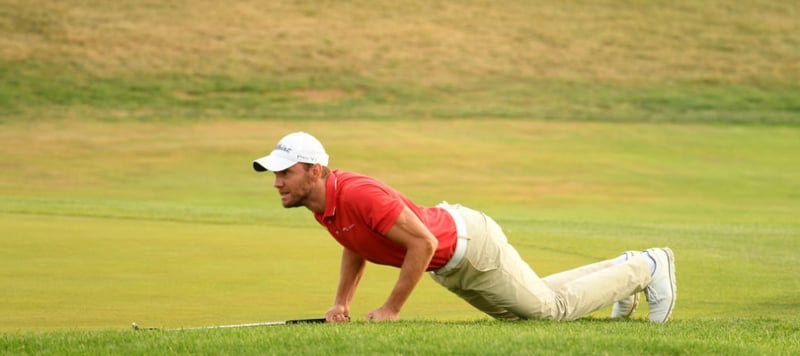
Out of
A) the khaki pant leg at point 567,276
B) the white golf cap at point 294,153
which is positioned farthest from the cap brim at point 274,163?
the khaki pant leg at point 567,276

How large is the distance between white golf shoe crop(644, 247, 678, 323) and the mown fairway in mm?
173

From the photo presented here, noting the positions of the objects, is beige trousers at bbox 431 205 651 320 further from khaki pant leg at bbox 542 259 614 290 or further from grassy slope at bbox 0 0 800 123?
grassy slope at bbox 0 0 800 123

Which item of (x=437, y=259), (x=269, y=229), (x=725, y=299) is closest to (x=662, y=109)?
(x=269, y=229)

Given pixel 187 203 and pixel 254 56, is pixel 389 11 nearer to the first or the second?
pixel 254 56

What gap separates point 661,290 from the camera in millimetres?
8023

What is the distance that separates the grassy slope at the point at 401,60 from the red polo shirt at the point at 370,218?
27900mm

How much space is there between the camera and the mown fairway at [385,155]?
793cm

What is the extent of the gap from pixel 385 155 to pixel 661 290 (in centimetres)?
2028

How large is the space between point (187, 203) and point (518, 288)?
42.9ft

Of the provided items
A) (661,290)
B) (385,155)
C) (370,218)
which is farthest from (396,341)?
(385,155)

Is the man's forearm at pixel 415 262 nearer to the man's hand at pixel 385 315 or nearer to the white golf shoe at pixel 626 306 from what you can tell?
the man's hand at pixel 385 315

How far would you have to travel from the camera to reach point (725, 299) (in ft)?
31.2

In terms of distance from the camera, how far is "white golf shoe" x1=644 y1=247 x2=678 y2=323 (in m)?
7.97

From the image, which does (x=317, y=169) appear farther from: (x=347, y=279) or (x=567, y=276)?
(x=567, y=276)
